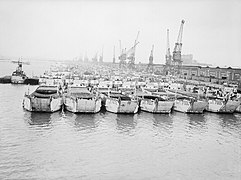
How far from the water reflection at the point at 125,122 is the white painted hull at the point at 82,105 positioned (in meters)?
1.27

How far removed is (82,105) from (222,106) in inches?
343

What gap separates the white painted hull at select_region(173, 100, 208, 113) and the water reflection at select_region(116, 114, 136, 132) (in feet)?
11.2

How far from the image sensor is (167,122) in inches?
486

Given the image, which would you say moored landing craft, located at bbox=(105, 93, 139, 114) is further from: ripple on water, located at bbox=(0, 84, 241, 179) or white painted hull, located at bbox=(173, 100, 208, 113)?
white painted hull, located at bbox=(173, 100, 208, 113)

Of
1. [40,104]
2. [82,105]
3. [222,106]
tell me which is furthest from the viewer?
[222,106]

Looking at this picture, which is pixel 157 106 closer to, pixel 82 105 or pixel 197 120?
pixel 197 120

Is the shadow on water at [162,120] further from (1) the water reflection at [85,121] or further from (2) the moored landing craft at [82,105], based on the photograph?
(2) the moored landing craft at [82,105]

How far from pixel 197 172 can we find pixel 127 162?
→ 1892 millimetres

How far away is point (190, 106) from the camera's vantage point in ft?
48.4

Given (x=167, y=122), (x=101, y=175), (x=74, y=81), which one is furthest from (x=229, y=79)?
(x=101, y=175)

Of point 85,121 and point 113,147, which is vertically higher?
point 85,121

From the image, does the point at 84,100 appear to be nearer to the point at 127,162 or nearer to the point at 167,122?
the point at 167,122

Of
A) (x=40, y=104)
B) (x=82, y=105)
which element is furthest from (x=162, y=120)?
(x=40, y=104)

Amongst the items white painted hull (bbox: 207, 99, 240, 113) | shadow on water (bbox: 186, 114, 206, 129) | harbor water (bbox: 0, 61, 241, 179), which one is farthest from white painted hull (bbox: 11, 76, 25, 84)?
white painted hull (bbox: 207, 99, 240, 113)
